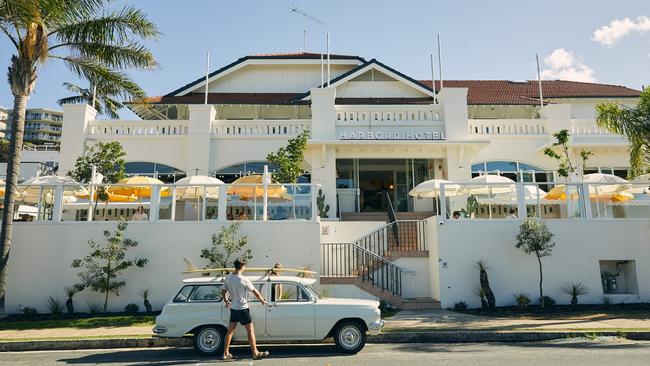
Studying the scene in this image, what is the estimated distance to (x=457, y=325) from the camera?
10344 mm

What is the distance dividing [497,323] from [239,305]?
21.0ft

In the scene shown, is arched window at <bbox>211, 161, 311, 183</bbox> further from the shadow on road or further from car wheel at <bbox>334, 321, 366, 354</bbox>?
car wheel at <bbox>334, 321, 366, 354</bbox>

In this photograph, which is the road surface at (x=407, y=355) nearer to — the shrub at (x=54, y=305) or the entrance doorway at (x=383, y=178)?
the shrub at (x=54, y=305)

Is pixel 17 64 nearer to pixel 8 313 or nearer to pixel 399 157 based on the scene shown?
pixel 8 313

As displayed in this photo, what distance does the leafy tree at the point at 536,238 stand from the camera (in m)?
12.6

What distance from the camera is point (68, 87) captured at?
117 ft

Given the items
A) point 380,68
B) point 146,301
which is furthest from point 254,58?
point 146,301

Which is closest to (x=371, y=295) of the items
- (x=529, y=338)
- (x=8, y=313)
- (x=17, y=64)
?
(x=529, y=338)

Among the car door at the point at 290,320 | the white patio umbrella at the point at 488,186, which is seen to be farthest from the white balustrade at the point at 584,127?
the car door at the point at 290,320

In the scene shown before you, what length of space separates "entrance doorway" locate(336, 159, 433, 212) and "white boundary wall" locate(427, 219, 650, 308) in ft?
23.9

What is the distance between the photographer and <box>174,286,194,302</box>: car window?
8414mm

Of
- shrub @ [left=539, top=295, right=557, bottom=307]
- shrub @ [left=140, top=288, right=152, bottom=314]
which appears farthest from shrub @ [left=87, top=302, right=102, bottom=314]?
shrub @ [left=539, top=295, right=557, bottom=307]

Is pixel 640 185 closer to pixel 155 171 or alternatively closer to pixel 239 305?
pixel 239 305

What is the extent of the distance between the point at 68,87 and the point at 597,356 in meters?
38.9
